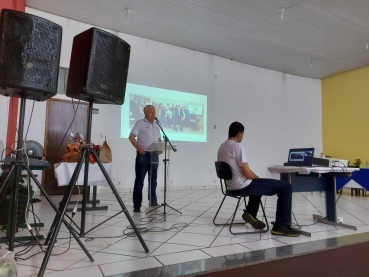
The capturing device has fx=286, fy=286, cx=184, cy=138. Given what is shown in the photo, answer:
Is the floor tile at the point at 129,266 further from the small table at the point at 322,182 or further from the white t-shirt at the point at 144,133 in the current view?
the white t-shirt at the point at 144,133

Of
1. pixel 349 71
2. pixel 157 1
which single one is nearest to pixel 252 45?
pixel 157 1

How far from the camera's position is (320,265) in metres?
2.03

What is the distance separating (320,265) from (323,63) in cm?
668

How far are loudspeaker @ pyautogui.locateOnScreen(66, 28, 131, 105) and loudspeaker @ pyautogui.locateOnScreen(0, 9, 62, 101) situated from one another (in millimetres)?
135

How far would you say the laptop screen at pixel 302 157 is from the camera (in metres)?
2.82

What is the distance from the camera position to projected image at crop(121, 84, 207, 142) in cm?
579

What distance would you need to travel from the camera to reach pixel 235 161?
2.76 meters

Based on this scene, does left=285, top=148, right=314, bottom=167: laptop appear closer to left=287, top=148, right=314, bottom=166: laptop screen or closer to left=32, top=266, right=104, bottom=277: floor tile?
left=287, top=148, right=314, bottom=166: laptop screen

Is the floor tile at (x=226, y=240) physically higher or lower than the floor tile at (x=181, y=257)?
lower

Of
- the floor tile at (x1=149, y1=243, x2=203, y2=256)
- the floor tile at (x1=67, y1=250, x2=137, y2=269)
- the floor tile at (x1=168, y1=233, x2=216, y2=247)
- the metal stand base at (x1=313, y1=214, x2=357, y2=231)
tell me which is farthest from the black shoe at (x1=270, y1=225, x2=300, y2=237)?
the floor tile at (x1=67, y1=250, x2=137, y2=269)

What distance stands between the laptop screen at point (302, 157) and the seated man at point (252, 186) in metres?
0.37

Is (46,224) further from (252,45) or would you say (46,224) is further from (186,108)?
(252,45)

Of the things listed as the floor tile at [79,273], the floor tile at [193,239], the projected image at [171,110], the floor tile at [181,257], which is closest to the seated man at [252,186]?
the floor tile at [193,239]

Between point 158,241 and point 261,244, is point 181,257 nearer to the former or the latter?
point 158,241
